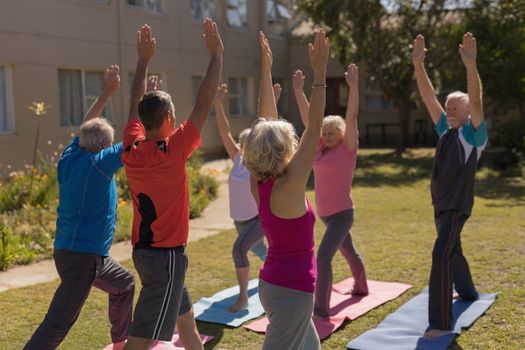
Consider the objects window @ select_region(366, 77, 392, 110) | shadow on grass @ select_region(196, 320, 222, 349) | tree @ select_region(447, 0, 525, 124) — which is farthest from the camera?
window @ select_region(366, 77, 392, 110)

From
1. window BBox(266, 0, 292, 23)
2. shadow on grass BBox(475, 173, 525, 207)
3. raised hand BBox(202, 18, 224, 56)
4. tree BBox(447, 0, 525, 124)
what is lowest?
shadow on grass BBox(475, 173, 525, 207)

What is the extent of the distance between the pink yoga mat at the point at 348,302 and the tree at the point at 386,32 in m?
14.0

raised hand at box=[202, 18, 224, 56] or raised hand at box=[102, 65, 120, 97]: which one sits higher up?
raised hand at box=[202, 18, 224, 56]

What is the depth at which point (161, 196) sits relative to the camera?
3654mm

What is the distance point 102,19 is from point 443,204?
1240cm

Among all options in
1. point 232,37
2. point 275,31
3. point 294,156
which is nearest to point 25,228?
point 294,156

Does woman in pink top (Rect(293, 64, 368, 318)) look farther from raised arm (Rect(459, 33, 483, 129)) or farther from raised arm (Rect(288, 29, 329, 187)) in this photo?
raised arm (Rect(288, 29, 329, 187))

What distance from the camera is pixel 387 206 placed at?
11.5 meters

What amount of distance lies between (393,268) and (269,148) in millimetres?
4312

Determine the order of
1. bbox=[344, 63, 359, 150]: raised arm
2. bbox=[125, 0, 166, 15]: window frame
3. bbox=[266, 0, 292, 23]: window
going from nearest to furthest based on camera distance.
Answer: bbox=[344, 63, 359, 150]: raised arm
bbox=[125, 0, 166, 15]: window frame
bbox=[266, 0, 292, 23]: window

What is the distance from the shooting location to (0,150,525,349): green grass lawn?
5008 millimetres

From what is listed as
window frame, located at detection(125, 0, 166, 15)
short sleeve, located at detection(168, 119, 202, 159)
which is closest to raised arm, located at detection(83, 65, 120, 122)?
short sleeve, located at detection(168, 119, 202, 159)

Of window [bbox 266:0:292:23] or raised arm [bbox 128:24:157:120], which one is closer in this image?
raised arm [bbox 128:24:157:120]

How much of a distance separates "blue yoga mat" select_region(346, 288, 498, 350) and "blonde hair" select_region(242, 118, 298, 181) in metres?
2.06
